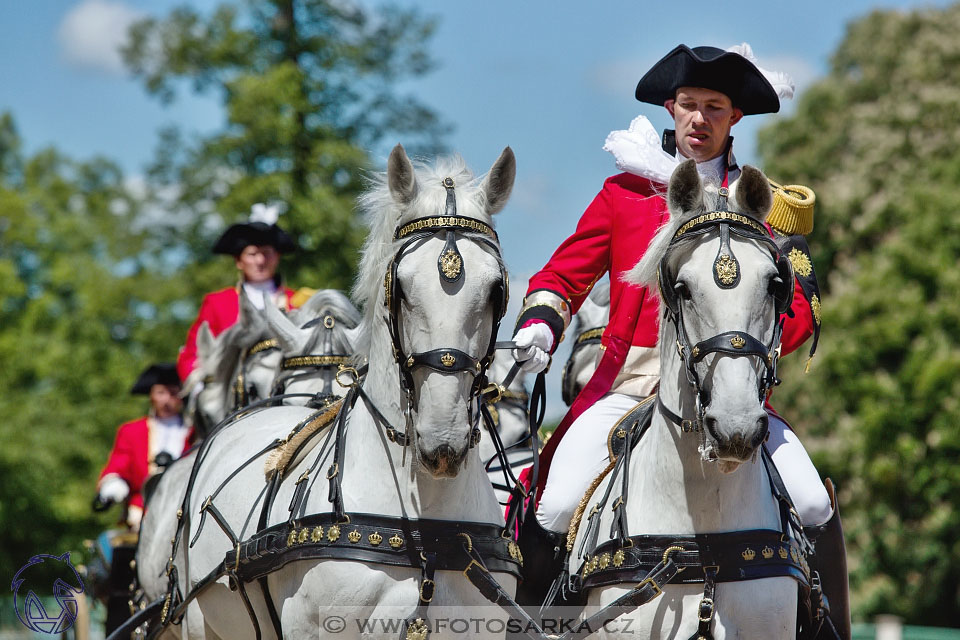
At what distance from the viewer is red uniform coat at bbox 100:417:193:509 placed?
413 inches

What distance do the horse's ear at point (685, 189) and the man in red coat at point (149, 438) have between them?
6.89 meters

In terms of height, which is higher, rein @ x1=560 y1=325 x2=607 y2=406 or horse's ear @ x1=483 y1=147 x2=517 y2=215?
rein @ x1=560 y1=325 x2=607 y2=406

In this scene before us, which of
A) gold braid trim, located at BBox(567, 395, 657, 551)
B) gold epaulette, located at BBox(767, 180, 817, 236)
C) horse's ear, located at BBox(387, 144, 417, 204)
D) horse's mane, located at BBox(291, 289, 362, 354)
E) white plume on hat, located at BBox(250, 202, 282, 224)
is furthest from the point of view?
white plume on hat, located at BBox(250, 202, 282, 224)

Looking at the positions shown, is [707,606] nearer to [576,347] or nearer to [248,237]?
[576,347]

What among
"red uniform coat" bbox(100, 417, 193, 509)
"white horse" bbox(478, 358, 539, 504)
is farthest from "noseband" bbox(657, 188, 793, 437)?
"red uniform coat" bbox(100, 417, 193, 509)

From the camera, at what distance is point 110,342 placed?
87.9 feet

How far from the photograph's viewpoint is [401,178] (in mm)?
4348

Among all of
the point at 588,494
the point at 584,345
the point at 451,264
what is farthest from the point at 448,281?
the point at 584,345

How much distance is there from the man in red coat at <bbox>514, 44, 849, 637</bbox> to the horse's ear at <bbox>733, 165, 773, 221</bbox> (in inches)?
21.2

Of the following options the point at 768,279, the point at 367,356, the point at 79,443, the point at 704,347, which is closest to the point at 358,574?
the point at 367,356

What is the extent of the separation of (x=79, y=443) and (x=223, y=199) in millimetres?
10150

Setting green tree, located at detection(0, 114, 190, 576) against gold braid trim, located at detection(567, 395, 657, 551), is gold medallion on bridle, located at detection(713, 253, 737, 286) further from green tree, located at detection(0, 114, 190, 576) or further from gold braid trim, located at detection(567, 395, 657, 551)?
green tree, located at detection(0, 114, 190, 576)

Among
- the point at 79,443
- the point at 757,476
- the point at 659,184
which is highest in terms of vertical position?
the point at 79,443

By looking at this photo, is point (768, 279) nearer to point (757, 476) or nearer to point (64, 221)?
point (757, 476)
